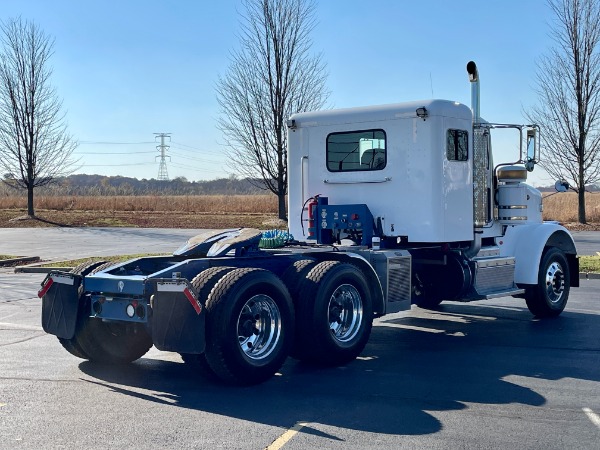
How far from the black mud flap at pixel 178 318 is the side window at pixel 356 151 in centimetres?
380

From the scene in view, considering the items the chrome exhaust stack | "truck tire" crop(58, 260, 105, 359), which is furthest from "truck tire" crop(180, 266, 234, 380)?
the chrome exhaust stack

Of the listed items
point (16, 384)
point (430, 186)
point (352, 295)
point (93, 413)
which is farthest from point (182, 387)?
point (430, 186)

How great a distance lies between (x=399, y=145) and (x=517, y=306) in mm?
4137

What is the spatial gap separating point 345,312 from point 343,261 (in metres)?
0.59

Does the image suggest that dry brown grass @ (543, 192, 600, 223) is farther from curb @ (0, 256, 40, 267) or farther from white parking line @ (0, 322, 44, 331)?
white parking line @ (0, 322, 44, 331)

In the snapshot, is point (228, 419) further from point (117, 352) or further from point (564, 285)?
point (564, 285)

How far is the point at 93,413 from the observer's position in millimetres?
6359

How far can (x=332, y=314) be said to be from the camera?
8.38 metres

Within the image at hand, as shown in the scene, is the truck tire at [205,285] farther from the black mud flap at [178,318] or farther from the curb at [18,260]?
the curb at [18,260]

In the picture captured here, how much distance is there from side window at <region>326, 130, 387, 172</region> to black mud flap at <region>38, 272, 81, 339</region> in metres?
3.89

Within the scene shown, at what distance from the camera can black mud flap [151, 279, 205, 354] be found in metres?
6.95

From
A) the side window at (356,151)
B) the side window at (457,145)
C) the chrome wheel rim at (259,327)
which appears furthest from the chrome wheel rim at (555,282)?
the chrome wheel rim at (259,327)

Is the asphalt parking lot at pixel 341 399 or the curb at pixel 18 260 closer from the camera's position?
the asphalt parking lot at pixel 341 399

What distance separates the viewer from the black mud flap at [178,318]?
6949 millimetres
